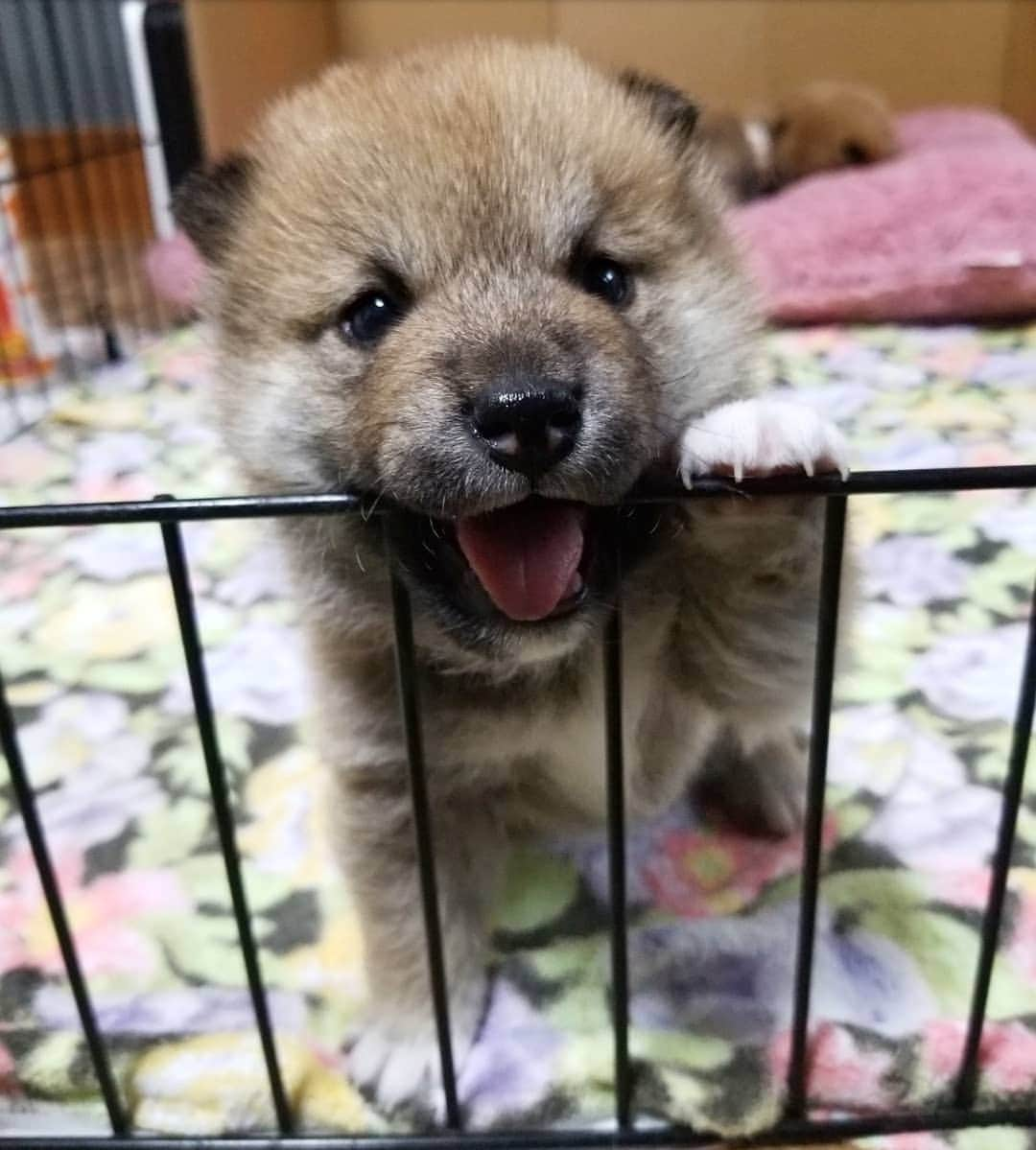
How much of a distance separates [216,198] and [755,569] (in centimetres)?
55

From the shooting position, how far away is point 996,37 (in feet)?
10.7

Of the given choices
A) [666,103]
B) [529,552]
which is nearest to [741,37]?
[666,103]

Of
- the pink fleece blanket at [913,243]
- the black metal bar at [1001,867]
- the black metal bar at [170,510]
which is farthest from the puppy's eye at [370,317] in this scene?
the pink fleece blanket at [913,243]

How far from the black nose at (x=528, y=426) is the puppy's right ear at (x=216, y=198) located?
0.44 m

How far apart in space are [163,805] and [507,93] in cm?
76

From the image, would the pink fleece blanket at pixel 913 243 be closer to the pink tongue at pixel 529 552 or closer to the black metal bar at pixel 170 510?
the pink tongue at pixel 529 552

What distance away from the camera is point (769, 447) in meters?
0.69

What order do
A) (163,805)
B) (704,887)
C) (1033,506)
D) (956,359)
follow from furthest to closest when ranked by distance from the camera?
(956,359), (1033,506), (163,805), (704,887)

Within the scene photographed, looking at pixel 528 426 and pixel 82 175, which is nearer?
pixel 528 426

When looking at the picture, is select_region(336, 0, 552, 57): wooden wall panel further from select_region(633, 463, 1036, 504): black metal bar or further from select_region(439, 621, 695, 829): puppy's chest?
select_region(633, 463, 1036, 504): black metal bar

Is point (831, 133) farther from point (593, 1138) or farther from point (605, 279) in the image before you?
point (593, 1138)

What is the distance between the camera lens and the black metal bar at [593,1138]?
31.9 inches

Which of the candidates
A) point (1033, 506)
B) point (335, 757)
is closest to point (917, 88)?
point (1033, 506)

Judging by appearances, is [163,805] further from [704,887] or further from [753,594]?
[753,594]
